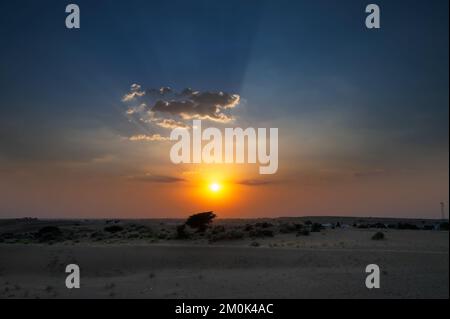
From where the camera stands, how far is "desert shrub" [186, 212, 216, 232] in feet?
159

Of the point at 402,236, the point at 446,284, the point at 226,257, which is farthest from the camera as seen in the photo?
the point at 402,236

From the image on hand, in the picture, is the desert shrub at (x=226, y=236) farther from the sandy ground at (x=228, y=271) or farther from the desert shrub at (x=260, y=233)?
the sandy ground at (x=228, y=271)

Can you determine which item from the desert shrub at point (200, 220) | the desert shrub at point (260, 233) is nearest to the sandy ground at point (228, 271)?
the desert shrub at point (260, 233)

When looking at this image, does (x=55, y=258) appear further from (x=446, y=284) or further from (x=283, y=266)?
(x=446, y=284)

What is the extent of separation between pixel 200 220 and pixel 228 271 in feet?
81.8

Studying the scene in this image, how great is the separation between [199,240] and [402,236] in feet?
58.0

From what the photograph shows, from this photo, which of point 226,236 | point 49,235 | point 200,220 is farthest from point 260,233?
point 49,235

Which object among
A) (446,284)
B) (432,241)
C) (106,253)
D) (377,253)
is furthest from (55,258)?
(432,241)

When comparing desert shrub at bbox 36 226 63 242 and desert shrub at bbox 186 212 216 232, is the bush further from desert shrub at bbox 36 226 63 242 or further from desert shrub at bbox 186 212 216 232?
desert shrub at bbox 36 226 63 242

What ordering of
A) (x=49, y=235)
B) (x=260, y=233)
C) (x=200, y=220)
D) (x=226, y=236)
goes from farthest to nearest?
(x=200, y=220), (x=49, y=235), (x=260, y=233), (x=226, y=236)

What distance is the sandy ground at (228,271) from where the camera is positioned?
18.2 metres

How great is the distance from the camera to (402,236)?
123 ft

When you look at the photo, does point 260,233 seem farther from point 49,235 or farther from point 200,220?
point 49,235

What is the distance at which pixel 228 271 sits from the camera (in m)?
24.5
